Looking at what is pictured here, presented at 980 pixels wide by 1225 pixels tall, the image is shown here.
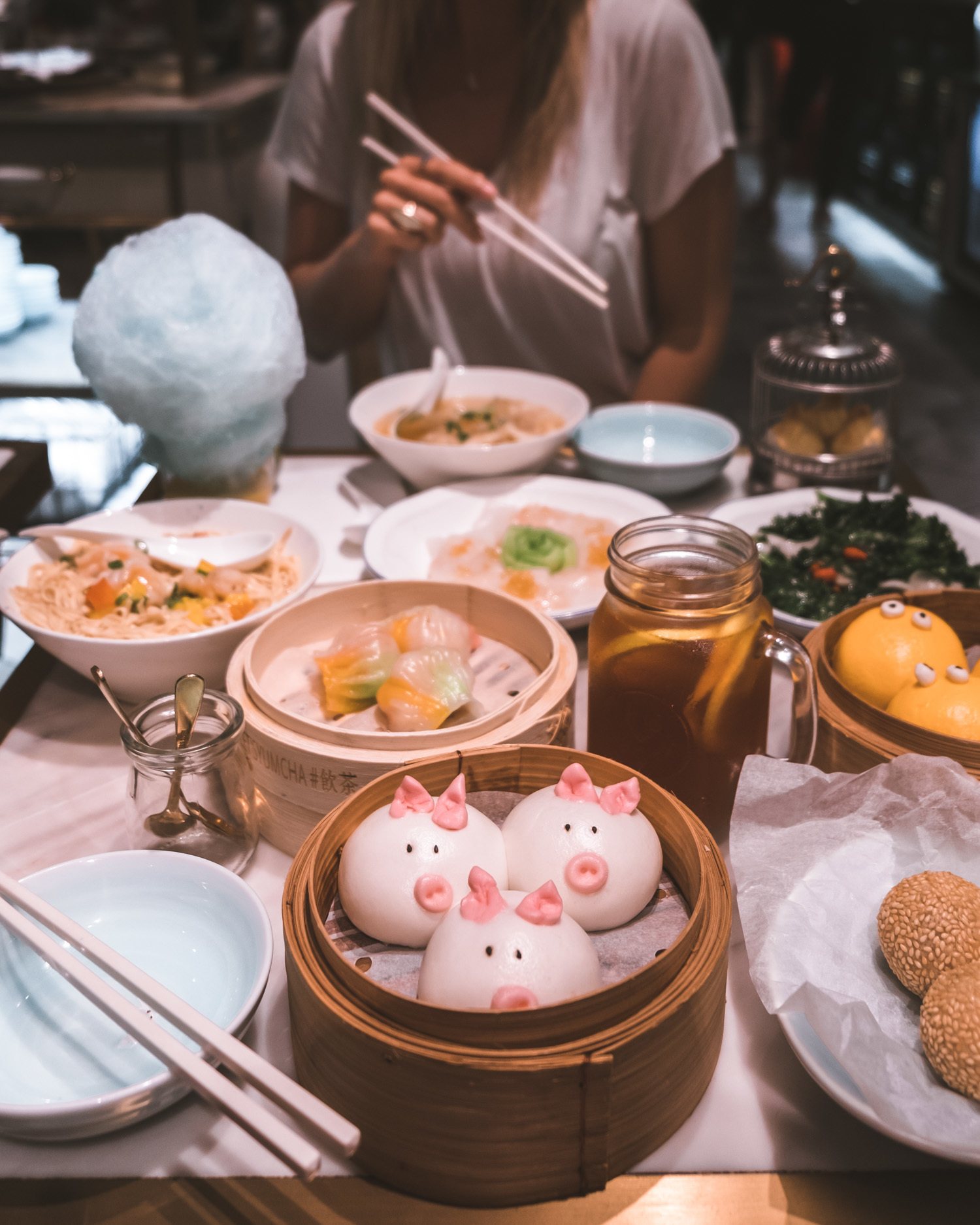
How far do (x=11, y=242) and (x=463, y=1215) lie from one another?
4.21m

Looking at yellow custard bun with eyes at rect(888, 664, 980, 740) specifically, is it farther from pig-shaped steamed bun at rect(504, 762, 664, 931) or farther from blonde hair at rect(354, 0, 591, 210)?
blonde hair at rect(354, 0, 591, 210)

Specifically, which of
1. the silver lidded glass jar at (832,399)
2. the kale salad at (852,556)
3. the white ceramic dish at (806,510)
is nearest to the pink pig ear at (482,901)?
the kale salad at (852,556)

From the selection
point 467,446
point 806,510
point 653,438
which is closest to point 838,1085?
point 806,510

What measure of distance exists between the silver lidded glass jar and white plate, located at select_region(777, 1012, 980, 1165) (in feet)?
4.09

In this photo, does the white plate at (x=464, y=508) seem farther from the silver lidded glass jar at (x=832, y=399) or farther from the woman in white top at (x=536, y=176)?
the woman in white top at (x=536, y=176)

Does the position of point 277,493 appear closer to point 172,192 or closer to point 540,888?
point 540,888

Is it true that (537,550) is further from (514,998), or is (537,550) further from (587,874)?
(514,998)

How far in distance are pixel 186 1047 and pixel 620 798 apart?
0.41 m

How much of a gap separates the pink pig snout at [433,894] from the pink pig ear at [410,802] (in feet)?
0.22

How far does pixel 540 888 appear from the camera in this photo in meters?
0.81

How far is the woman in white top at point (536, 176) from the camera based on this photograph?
2.49 m

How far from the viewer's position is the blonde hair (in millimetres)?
2455

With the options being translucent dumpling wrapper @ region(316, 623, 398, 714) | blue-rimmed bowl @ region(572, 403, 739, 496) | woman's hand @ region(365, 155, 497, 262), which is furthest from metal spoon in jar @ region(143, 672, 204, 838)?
woman's hand @ region(365, 155, 497, 262)

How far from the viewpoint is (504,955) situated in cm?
78
